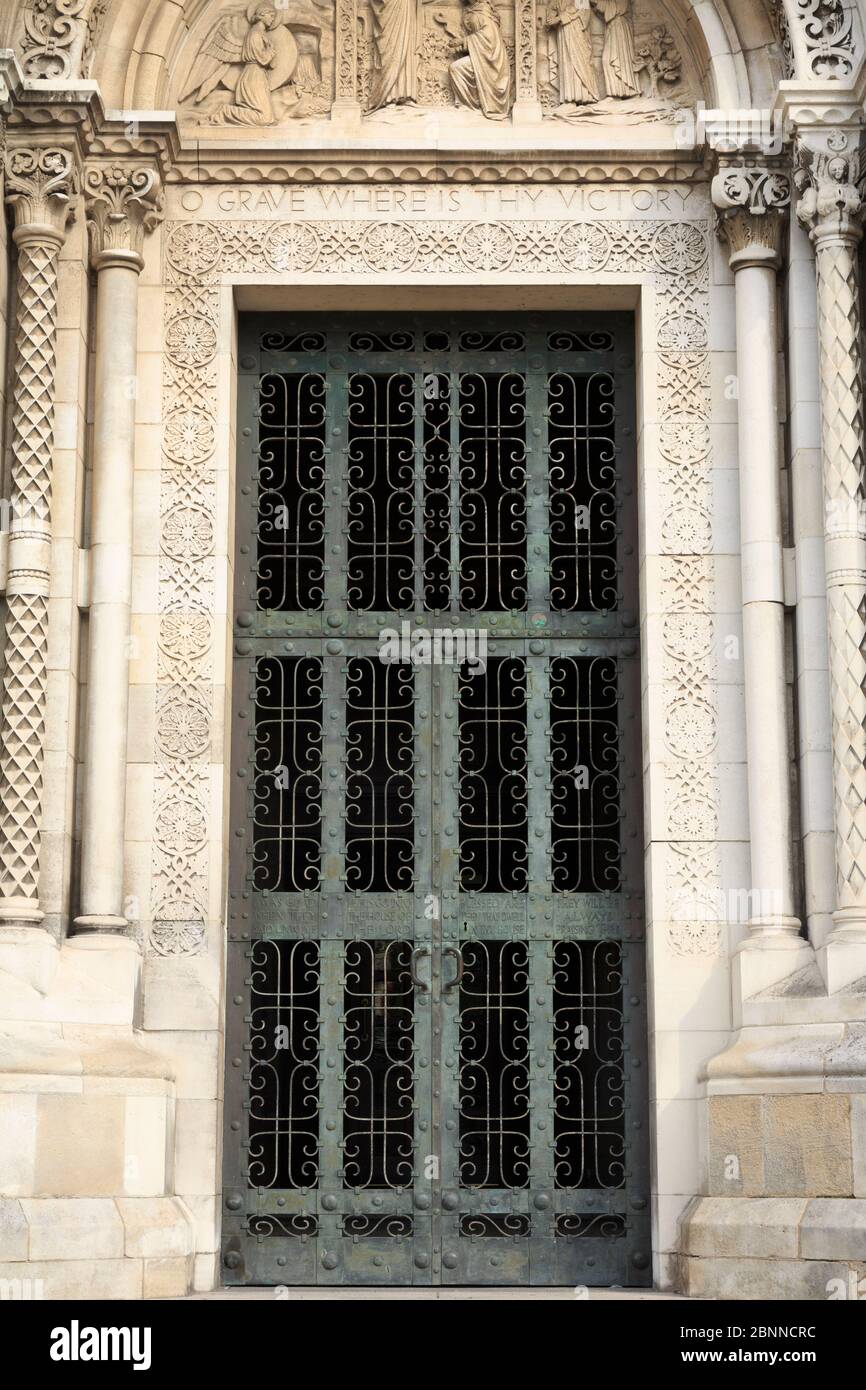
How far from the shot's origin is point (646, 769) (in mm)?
12148

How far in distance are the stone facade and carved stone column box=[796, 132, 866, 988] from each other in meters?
0.02

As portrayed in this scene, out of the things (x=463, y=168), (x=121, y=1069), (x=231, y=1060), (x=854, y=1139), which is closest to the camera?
(x=854, y=1139)

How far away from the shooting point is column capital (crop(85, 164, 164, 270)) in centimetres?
1234

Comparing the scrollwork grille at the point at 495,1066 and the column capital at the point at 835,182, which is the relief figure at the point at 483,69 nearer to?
the column capital at the point at 835,182

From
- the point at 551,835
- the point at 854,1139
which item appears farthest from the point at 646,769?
the point at 854,1139

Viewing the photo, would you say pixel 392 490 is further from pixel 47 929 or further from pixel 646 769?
pixel 47 929

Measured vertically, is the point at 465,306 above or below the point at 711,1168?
above

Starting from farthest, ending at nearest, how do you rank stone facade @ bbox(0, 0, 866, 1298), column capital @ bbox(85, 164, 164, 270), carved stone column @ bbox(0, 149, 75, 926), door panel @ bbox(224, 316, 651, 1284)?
column capital @ bbox(85, 164, 164, 270) < door panel @ bbox(224, 316, 651, 1284) < carved stone column @ bbox(0, 149, 75, 926) < stone facade @ bbox(0, 0, 866, 1298)

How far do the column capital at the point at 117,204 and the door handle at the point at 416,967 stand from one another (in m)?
4.64

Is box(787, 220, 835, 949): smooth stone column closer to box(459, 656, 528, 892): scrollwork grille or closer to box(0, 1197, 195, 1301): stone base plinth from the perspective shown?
box(459, 656, 528, 892): scrollwork grille

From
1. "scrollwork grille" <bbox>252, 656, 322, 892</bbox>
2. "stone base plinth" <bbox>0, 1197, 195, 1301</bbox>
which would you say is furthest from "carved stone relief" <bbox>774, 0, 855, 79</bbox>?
"stone base plinth" <bbox>0, 1197, 195, 1301</bbox>

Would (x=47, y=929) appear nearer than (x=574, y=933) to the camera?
Yes

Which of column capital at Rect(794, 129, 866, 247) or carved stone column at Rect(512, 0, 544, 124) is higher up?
carved stone column at Rect(512, 0, 544, 124)

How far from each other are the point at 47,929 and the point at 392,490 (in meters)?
3.63
